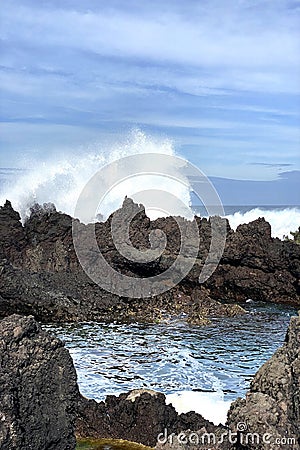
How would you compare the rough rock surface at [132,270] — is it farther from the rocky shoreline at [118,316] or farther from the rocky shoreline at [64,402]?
the rocky shoreline at [64,402]

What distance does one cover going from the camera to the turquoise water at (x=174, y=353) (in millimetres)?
9094

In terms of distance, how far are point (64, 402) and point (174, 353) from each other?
7.13 meters

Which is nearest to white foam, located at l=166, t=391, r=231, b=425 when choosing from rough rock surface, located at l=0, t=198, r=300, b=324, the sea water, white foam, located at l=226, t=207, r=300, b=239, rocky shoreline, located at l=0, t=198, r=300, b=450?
the sea water

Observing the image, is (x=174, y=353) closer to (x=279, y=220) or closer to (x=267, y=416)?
(x=267, y=416)

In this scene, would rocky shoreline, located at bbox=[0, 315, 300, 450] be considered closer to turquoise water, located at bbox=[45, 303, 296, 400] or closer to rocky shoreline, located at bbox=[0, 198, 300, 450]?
rocky shoreline, located at bbox=[0, 198, 300, 450]

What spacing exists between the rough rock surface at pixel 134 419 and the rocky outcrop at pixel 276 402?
1988 millimetres

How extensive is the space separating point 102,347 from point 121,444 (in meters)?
5.66

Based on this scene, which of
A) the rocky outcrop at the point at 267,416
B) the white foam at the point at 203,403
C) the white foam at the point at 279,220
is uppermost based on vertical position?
the white foam at the point at 279,220

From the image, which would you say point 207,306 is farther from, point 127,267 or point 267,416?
point 267,416

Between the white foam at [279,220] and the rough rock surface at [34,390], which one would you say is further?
the white foam at [279,220]

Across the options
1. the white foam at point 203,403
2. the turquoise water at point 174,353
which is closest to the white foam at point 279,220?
the turquoise water at point 174,353

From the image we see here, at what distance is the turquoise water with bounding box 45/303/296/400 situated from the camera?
29.8 feet

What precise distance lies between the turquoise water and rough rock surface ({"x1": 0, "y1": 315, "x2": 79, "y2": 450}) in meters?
4.23

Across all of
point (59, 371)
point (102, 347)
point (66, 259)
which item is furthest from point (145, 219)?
point (59, 371)
